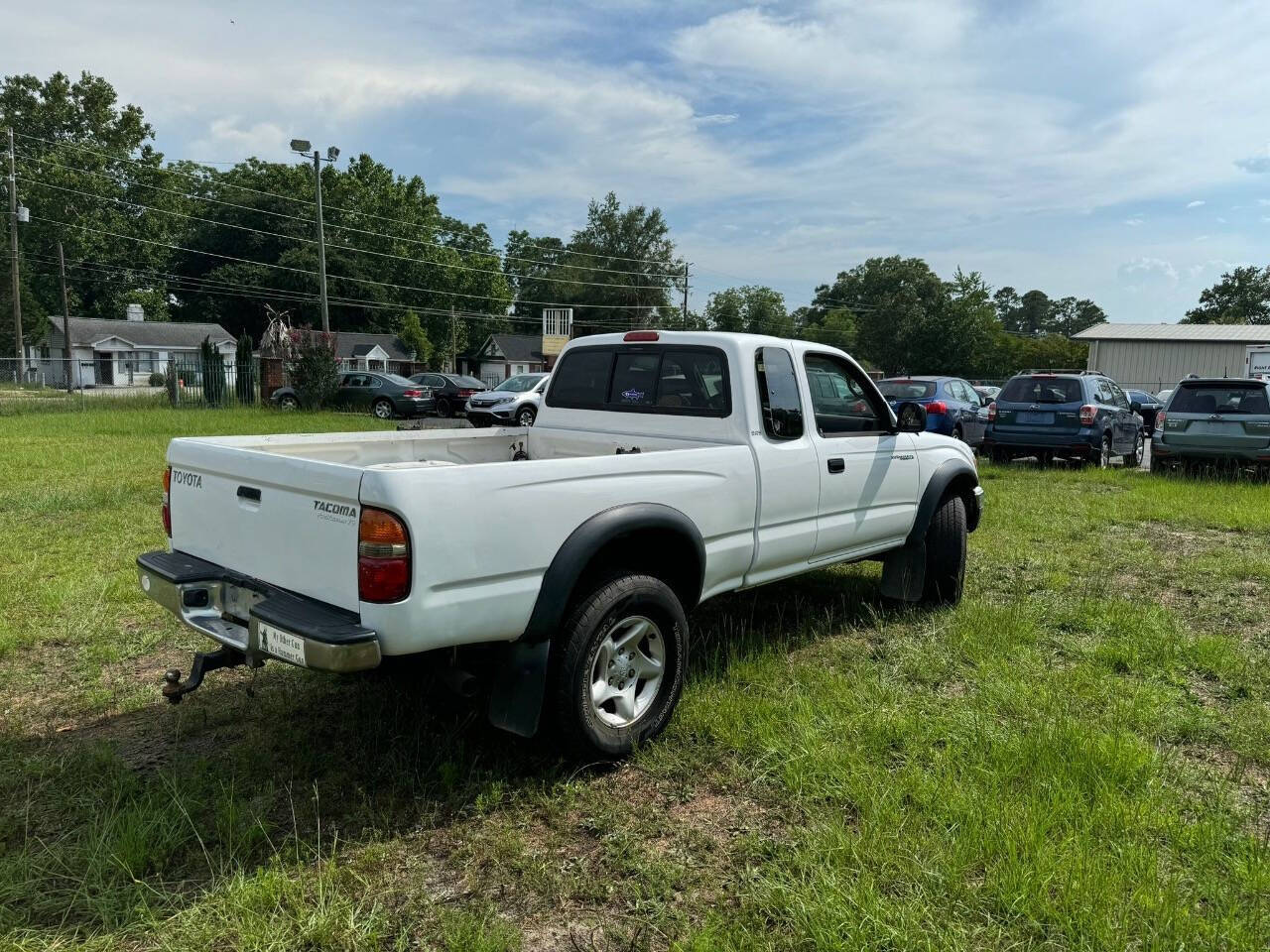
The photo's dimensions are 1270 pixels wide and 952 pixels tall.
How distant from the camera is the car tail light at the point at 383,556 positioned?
277cm

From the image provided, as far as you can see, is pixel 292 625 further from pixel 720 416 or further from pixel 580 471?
pixel 720 416

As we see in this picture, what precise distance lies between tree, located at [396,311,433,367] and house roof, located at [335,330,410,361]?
0.49 metres

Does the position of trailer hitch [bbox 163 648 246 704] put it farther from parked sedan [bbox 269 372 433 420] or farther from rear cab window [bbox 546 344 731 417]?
parked sedan [bbox 269 372 433 420]

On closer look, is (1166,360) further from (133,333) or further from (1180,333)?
(133,333)

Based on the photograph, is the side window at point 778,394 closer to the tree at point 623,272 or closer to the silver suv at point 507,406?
the silver suv at point 507,406

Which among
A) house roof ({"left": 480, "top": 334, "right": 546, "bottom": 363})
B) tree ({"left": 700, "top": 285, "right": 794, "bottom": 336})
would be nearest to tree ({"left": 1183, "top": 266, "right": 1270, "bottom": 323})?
tree ({"left": 700, "top": 285, "right": 794, "bottom": 336})

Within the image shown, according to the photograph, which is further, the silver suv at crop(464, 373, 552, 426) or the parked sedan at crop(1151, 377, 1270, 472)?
the silver suv at crop(464, 373, 552, 426)

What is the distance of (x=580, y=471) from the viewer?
131 inches

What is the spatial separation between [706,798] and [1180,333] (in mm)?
48278

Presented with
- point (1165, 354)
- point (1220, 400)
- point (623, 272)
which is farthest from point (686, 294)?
point (1220, 400)

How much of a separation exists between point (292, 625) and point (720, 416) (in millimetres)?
2399

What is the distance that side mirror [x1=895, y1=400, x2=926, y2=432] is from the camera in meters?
5.16

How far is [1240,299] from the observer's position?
78.7 metres

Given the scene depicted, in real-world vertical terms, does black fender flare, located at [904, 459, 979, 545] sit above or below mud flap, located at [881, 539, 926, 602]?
above
